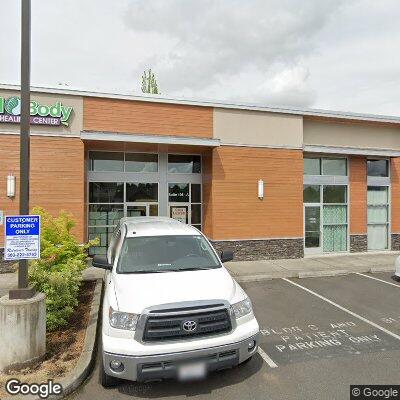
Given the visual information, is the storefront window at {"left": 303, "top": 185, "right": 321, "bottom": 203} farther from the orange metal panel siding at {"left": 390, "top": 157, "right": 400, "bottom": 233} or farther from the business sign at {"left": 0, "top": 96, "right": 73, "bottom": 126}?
the business sign at {"left": 0, "top": 96, "right": 73, "bottom": 126}

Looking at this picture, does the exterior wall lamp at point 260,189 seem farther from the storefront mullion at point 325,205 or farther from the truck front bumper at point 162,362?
the truck front bumper at point 162,362

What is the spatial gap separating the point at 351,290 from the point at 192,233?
548 cm

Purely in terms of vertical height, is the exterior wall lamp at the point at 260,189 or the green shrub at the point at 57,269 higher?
the exterior wall lamp at the point at 260,189

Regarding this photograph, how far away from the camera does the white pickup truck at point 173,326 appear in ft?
12.5

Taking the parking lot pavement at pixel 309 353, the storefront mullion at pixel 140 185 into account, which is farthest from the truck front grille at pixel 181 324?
the storefront mullion at pixel 140 185

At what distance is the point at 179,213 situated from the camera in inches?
543

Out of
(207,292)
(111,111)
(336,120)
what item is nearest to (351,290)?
(207,292)

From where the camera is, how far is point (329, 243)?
14836 mm

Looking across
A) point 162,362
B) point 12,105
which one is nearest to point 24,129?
point 162,362

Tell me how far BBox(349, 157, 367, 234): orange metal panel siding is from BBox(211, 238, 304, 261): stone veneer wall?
3.14 metres

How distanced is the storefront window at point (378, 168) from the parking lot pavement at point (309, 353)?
8250mm

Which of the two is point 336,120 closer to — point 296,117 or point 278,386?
point 296,117

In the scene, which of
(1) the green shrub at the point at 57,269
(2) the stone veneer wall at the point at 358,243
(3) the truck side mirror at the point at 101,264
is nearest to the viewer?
(3) the truck side mirror at the point at 101,264

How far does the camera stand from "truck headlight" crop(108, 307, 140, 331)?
3965 mm
